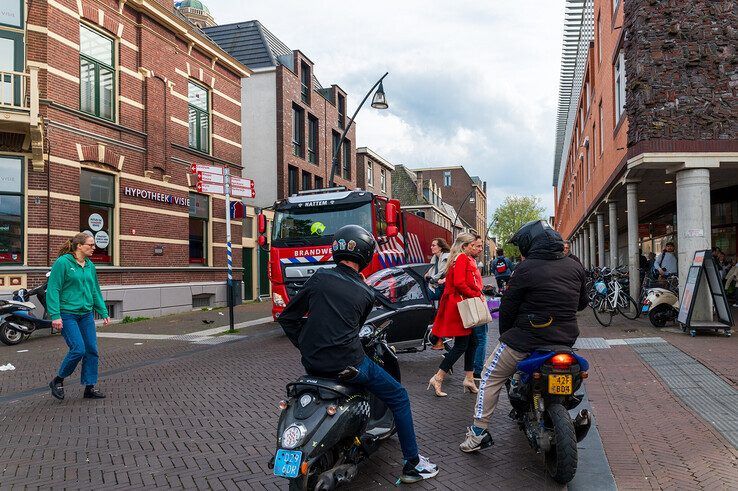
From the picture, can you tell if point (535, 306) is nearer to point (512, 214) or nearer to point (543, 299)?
point (543, 299)

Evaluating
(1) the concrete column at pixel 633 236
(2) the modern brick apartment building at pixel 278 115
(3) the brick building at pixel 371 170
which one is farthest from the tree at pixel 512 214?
(1) the concrete column at pixel 633 236

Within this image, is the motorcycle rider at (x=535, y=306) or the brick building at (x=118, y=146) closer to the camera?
the motorcycle rider at (x=535, y=306)

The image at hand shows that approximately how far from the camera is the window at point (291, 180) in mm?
26453

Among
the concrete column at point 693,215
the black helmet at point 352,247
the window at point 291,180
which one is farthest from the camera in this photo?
the window at point 291,180

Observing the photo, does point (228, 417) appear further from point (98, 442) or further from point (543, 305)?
point (543, 305)

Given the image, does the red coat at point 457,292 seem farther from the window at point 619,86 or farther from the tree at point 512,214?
the tree at point 512,214

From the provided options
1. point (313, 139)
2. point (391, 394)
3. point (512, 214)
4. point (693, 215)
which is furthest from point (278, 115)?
point (512, 214)

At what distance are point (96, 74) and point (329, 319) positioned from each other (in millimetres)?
14174

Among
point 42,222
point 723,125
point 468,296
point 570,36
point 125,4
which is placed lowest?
point 468,296

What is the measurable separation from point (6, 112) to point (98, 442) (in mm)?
9758

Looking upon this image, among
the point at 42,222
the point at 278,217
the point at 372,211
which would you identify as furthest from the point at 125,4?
the point at 372,211

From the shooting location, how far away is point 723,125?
10.8 metres

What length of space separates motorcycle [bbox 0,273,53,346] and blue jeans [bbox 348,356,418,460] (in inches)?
399

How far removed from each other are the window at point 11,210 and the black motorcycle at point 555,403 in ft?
40.6
